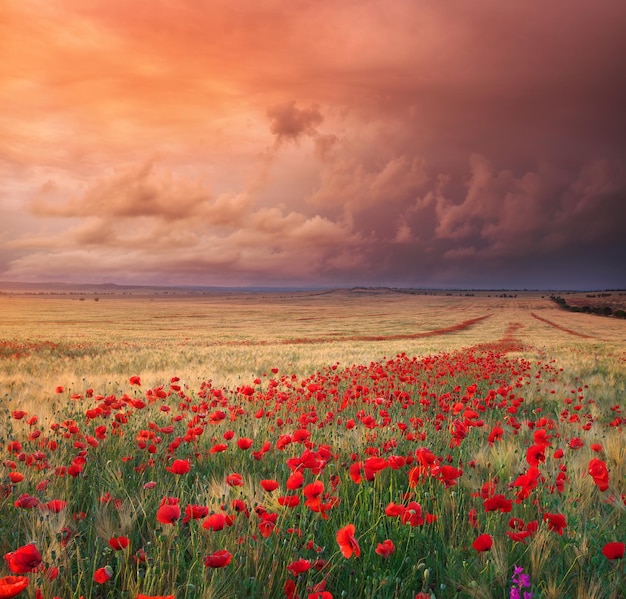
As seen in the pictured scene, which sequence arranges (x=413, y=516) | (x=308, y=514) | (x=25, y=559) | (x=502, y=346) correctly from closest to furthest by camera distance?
1. (x=25, y=559)
2. (x=413, y=516)
3. (x=308, y=514)
4. (x=502, y=346)

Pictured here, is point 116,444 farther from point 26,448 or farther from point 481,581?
point 481,581

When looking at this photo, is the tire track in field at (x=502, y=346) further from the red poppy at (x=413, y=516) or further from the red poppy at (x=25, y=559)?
the red poppy at (x=25, y=559)

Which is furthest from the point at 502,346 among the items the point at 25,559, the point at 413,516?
the point at 25,559

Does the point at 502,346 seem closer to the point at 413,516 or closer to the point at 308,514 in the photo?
the point at 308,514

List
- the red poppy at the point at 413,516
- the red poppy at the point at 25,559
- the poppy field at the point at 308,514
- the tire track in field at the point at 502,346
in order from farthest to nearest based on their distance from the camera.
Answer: the tire track in field at the point at 502,346
the red poppy at the point at 413,516
the poppy field at the point at 308,514
the red poppy at the point at 25,559

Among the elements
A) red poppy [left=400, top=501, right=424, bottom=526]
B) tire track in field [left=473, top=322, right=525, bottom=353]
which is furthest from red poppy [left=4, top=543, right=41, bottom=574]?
tire track in field [left=473, top=322, right=525, bottom=353]

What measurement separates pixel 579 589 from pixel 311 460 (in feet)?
4.90

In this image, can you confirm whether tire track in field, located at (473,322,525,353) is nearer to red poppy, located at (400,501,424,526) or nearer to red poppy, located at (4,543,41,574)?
red poppy, located at (400,501,424,526)

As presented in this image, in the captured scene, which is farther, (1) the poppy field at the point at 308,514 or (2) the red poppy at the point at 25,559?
(1) the poppy field at the point at 308,514

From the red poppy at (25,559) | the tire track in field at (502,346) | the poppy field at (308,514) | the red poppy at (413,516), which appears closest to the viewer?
the red poppy at (25,559)

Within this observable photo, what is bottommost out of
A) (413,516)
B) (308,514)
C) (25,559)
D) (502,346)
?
(502,346)

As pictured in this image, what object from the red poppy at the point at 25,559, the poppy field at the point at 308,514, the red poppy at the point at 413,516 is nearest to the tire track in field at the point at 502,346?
the poppy field at the point at 308,514

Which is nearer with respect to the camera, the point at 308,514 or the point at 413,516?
the point at 413,516

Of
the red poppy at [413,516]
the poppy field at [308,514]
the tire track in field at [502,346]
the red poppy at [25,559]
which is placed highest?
the red poppy at [25,559]
